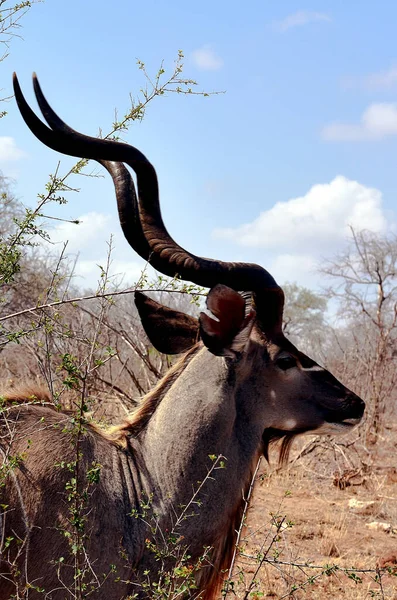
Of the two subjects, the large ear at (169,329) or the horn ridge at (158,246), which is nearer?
the horn ridge at (158,246)

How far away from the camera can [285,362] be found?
3.84 m

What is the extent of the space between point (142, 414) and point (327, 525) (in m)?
3.66

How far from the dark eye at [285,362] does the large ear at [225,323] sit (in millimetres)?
248

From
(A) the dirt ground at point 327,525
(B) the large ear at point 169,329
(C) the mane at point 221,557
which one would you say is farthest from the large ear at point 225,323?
(A) the dirt ground at point 327,525

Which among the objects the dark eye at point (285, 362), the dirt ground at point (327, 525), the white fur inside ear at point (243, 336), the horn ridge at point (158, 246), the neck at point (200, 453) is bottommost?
the dirt ground at point (327, 525)

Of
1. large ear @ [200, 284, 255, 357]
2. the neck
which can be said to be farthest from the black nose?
large ear @ [200, 284, 255, 357]

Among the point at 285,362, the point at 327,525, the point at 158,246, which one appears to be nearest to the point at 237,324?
the point at 285,362

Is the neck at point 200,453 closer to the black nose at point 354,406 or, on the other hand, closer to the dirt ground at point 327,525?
the dirt ground at point 327,525

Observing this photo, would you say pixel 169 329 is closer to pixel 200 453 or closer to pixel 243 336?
pixel 243 336

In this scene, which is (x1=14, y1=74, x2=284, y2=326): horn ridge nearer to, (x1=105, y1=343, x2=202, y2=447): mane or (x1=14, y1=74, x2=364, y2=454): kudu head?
(x1=14, y1=74, x2=364, y2=454): kudu head

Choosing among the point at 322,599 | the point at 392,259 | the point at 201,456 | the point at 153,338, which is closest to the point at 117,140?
the point at 153,338

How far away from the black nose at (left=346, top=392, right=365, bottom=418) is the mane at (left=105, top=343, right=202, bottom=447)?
31.9 inches

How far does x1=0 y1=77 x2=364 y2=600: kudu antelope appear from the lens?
119 inches

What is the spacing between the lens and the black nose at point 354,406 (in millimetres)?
3916
